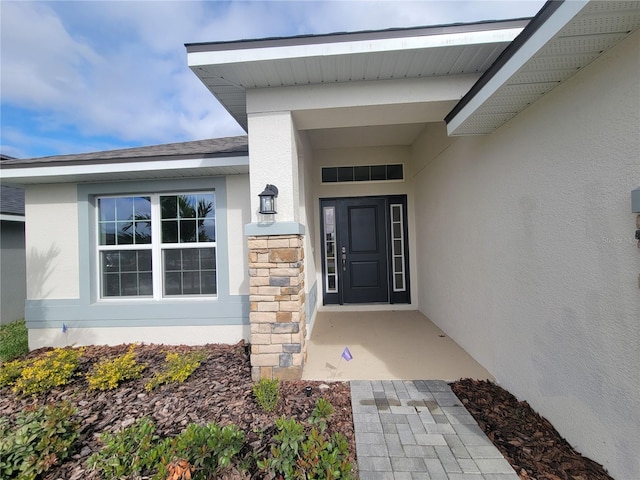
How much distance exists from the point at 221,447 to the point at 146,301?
298cm

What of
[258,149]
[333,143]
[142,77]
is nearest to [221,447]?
[258,149]

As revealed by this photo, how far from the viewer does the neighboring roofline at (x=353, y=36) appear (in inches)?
92.3

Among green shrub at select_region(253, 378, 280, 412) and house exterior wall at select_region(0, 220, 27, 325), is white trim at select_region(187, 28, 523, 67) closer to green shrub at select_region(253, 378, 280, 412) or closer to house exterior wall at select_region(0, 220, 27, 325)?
green shrub at select_region(253, 378, 280, 412)

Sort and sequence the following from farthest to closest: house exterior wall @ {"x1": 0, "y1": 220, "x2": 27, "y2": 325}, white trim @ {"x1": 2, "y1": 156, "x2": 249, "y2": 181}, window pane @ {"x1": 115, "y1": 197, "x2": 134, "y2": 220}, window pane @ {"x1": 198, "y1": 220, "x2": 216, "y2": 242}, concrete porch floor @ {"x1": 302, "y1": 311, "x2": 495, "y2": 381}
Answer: house exterior wall @ {"x1": 0, "y1": 220, "x2": 27, "y2": 325} < window pane @ {"x1": 115, "y1": 197, "x2": 134, "y2": 220} < window pane @ {"x1": 198, "y1": 220, "x2": 216, "y2": 242} < white trim @ {"x1": 2, "y1": 156, "x2": 249, "y2": 181} < concrete porch floor @ {"x1": 302, "y1": 311, "x2": 495, "y2": 381}

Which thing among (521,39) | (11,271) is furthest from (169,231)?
(11,271)

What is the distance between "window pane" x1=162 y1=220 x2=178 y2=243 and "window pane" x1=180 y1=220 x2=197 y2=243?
10 centimetres

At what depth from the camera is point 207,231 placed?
397 cm

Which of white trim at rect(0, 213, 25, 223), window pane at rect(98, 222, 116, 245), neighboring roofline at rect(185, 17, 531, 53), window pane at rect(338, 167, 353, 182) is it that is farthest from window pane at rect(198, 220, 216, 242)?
white trim at rect(0, 213, 25, 223)

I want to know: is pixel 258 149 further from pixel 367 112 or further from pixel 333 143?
pixel 333 143

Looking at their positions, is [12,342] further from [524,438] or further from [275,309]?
[524,438]

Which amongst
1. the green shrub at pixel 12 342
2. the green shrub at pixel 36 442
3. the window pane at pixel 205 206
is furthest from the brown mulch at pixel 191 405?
the window pane at pixel 205 206

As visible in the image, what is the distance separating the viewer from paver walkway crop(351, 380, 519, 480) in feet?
5.62

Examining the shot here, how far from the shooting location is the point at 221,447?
5.46ft

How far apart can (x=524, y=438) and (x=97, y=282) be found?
5280mm
